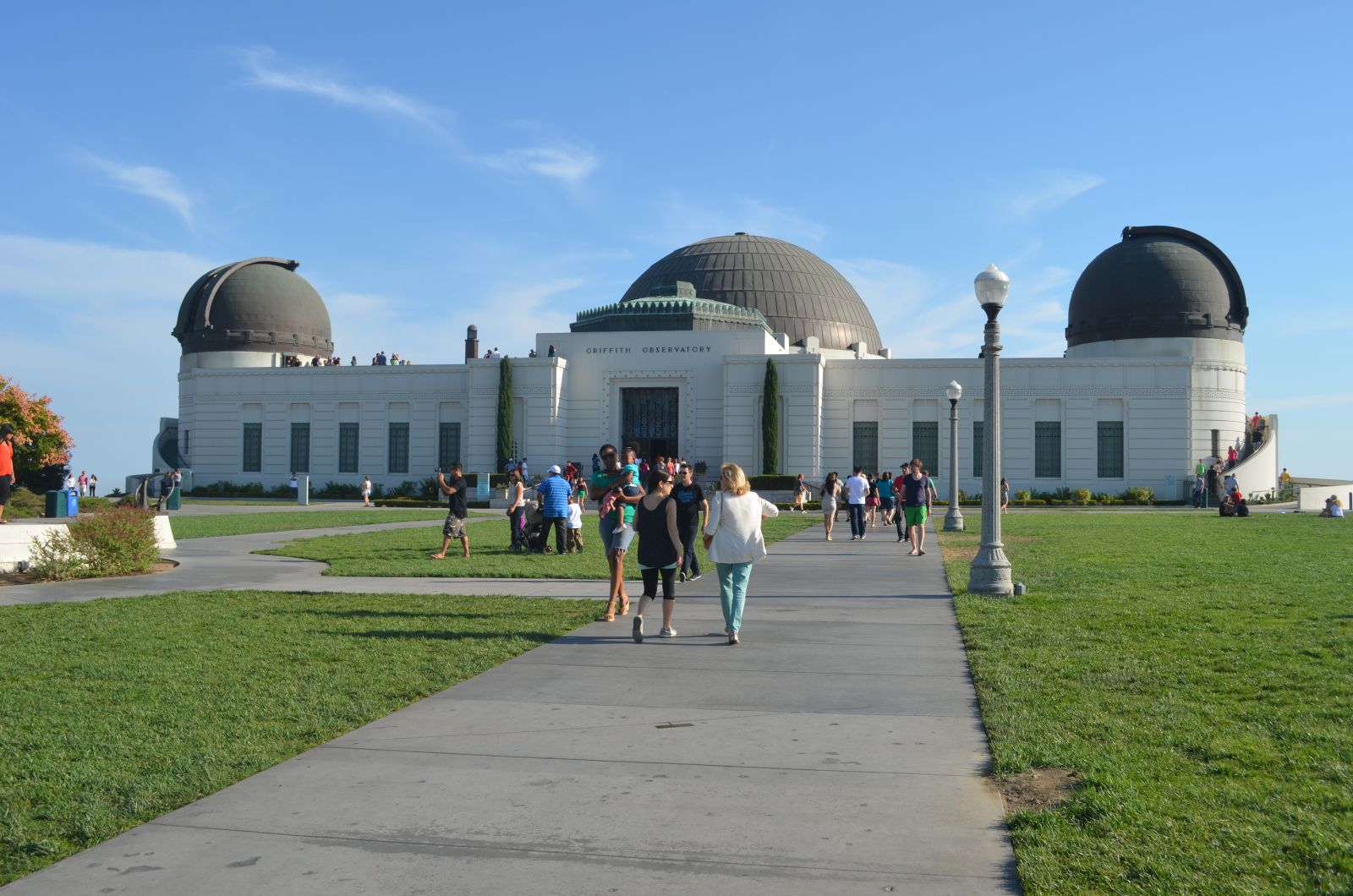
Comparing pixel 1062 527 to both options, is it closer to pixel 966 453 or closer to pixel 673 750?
pixel 966 453

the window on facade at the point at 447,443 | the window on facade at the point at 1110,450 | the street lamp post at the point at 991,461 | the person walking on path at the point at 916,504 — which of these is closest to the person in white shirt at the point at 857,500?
the person walking on path at the point at 916,504

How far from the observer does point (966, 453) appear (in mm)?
49875

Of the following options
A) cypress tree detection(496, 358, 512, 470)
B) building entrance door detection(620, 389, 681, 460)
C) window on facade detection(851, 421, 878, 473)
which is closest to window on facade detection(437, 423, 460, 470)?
cypress tree detection(496, 358, 512, 470)

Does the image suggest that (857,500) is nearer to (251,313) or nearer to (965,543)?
(965,543)

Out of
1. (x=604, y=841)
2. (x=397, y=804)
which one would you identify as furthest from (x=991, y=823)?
(x=397, y=804)

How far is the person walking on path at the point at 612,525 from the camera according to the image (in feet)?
38.7

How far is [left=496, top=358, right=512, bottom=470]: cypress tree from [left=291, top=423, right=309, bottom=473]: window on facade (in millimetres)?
10590

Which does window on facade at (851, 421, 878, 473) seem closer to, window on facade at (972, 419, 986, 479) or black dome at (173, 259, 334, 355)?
window on facade at (972, 419, 986, 479)

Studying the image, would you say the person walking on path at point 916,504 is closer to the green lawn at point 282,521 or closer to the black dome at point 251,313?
the green lawn at point 282,521

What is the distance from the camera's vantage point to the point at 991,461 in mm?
14883

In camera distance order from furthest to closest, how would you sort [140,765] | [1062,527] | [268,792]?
[1062,527]
[140,765]
[268,792]

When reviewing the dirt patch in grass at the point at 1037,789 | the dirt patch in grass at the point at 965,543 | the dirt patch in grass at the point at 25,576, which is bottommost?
the dirt patch in grass at the point at 25,576

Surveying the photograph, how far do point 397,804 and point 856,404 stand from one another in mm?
46698

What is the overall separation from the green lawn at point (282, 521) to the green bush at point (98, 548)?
8.18 meters
